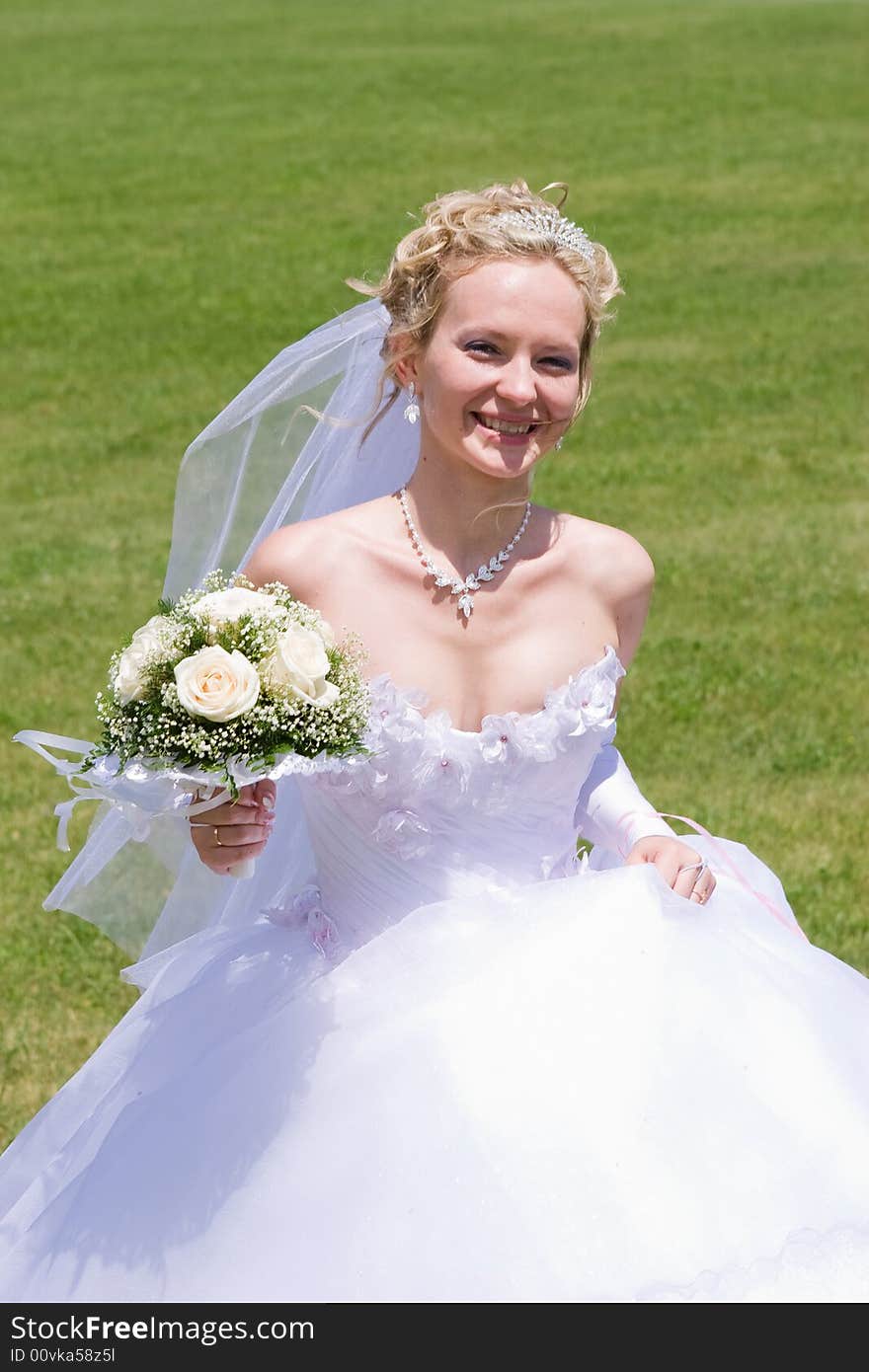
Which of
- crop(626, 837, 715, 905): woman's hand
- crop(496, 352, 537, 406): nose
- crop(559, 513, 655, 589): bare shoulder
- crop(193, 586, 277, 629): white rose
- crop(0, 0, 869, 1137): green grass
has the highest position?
crop(496, 352, 537, 406): nose

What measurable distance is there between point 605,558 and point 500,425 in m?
0.47

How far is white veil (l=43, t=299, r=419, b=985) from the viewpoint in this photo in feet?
15.7

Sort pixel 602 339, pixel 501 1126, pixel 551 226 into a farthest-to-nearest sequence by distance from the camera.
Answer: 1. pixel 602 339
2. pixel 551 226
3. pixel 501 1126

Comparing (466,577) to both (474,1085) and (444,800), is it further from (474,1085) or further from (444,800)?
(474,1085)

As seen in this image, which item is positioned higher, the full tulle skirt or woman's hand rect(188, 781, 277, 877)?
woman's hand rect(188, 781, 277, 877)

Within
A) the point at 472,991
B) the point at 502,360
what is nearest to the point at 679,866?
the point at 472,991

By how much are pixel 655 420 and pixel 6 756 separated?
7.71 m

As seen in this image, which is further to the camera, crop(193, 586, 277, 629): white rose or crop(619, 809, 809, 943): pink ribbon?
crop(619, 809, 809, 943): pink ribbon

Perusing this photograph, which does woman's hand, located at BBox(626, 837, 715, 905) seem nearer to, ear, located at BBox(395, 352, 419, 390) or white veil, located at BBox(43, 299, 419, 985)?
white veil, located at BBox(43, 299, 419, 985)

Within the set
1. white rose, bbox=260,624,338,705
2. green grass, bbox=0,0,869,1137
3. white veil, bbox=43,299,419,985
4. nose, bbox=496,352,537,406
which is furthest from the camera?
green grass, bbox=0,0,869,1137

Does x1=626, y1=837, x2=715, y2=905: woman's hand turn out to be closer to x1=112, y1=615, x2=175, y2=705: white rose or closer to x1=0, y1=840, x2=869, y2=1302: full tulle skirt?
x1=0, y1=840, x2=869, y2=1302: full tulle skirt

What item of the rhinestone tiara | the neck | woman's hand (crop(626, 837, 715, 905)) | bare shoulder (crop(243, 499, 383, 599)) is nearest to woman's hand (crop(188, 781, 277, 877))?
bare shoulder (crop(243, 499, 383, 599))

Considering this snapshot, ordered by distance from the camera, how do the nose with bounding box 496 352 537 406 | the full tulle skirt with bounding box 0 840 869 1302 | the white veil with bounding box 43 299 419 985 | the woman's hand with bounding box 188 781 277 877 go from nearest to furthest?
the full tulle skirt with bounding box 0 840 869 1302
the woman's hand with bounding box 188 781 277 877
the nose with bounding box 496 352 537 406
the white veil with bounding box 43 299 419 985

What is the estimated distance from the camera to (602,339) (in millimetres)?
17125
